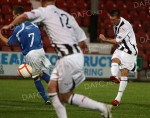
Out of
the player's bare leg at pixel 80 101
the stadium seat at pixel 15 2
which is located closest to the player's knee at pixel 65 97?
the player's bare leg at pixel 80 101

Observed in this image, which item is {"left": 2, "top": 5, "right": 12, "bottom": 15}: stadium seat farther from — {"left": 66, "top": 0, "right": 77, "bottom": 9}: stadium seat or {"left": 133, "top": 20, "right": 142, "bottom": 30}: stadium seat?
{"left": 133, "top": 20, "right": 142, "bottom": 30}: stadium seat

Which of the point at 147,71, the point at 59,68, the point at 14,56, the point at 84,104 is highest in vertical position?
the point at 59,68

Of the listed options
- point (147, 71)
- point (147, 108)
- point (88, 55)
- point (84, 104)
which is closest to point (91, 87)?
point (88, 55)

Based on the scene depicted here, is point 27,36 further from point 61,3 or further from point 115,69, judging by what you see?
point 61,3

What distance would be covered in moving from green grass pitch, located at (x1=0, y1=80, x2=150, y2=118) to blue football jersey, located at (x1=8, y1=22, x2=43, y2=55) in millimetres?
1167

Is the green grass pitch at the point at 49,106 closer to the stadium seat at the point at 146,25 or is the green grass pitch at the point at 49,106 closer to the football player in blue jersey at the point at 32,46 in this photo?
the football player in blue jersey at the point at 32,46

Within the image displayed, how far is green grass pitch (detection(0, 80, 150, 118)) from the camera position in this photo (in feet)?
29.9

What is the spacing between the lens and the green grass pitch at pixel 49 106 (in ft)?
29.9

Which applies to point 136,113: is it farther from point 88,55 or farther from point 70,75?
point 88,55

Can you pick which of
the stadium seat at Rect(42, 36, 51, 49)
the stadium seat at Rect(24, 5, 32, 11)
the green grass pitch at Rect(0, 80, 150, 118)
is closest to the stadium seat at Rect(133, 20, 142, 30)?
the stadium seat at Rect(42, 36, 51, 49)

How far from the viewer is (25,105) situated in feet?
34.5

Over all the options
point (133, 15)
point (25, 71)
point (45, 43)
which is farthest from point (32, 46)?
point (133, 15)

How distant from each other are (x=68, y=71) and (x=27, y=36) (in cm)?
375

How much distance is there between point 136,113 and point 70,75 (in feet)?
9.86
